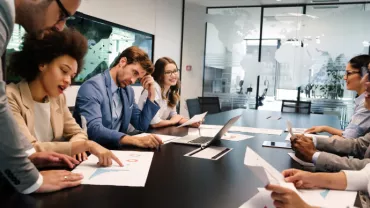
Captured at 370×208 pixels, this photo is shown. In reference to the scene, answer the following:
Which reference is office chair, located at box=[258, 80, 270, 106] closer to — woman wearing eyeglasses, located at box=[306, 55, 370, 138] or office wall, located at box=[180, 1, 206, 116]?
office wall, located at box=[180, 1, 206, 116]

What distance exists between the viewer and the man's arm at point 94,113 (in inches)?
69.0

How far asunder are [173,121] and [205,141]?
0.89m

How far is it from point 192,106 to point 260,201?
3.94 m

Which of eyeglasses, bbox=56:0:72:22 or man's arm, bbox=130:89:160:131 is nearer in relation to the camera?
eyeglasses, bbox=56:0:72:22

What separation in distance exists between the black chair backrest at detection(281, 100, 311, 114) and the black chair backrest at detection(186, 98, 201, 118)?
1.50 m

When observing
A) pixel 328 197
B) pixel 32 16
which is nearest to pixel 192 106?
pixel 328 197

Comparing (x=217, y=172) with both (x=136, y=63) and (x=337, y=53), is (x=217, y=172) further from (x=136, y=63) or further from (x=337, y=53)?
(x=337, y=53)

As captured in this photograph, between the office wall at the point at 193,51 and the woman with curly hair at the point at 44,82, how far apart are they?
5688mm

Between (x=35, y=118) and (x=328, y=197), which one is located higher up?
(x=35, y=118)

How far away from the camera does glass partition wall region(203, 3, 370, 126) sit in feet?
21.8

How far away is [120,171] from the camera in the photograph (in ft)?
3.97

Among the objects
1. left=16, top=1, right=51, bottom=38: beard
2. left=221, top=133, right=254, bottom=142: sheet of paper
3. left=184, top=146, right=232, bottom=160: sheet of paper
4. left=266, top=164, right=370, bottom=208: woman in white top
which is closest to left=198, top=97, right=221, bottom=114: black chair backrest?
left=221, top=133, right=254, bottom=142: sheet of paper

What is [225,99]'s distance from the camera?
298 inches

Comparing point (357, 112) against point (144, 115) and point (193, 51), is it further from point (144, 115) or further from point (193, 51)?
point (193, 51)
